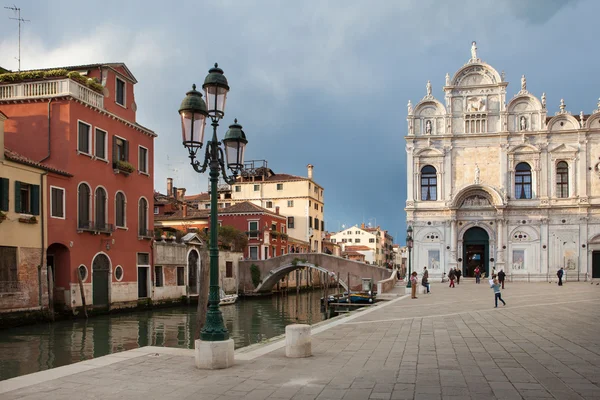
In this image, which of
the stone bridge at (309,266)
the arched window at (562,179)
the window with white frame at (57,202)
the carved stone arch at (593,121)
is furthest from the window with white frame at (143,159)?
the carved stone arch at (593,121)

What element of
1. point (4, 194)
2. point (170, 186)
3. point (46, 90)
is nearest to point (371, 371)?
point (4, 194)

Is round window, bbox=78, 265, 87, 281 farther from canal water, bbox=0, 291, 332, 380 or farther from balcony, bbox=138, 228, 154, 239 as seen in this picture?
balcony, bbox=138, 228, 154, 239

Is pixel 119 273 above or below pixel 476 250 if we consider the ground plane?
below

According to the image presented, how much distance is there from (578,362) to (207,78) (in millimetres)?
7199

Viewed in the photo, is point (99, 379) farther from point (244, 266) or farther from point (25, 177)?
point (244, 266)

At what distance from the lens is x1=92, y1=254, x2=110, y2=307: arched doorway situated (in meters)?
26.1

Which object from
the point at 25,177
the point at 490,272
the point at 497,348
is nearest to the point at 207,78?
the point at 497,348

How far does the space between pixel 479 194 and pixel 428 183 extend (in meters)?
3.70

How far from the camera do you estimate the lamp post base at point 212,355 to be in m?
8.41

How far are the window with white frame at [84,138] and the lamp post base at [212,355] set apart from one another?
62.4 ft

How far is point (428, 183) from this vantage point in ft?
138

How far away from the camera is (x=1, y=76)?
25.3m

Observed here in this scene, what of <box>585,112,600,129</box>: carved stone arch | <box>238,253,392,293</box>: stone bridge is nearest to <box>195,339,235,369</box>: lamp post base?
<box>238,253,392,293</box>: stone bridge

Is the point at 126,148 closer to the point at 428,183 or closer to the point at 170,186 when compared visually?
the point at 428,183
